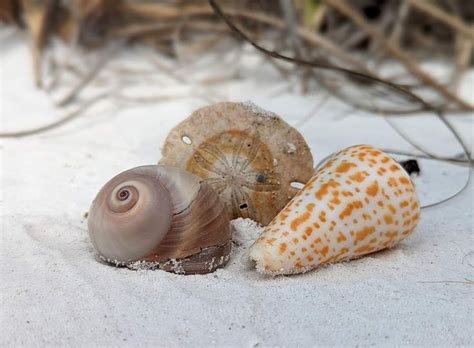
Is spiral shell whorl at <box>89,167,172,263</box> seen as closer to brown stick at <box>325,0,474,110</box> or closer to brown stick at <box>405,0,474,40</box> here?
Result: brown stick at <box>325,0,474,110</box>

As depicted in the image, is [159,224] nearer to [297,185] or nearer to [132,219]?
[132,219]

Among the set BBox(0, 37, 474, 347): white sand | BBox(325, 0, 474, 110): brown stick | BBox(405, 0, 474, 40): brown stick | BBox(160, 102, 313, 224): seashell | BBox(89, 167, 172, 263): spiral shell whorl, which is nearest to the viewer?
BBox(0, 37, 474, 347): white sand

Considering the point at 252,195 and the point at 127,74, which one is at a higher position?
the point at 252,195

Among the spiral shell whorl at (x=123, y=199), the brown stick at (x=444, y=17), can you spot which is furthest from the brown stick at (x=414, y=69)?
the spiral shell whorl at (x=123, y=199)

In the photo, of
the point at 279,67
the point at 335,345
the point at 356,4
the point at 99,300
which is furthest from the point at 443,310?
the point at 356,4

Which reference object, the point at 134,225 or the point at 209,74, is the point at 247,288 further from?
the point at 209,74

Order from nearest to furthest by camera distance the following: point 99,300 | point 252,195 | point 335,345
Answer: point 335,345 → point 99,300 → point 252,195

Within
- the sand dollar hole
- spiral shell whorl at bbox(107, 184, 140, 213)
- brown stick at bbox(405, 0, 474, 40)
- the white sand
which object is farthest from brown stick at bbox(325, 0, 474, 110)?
spiral shell whorl at bbox(107, 184, 140, 213)
